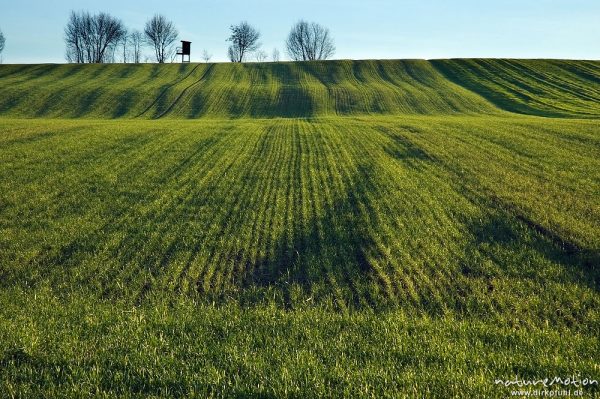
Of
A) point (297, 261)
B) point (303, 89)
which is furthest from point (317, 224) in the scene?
point (303, 89)

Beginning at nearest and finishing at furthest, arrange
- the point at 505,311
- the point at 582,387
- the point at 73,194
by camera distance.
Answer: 1. the point at 582,387
2. the point at 505,311
3. the point at 73,194

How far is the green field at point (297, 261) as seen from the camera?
661cm

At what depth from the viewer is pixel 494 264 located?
473 inches

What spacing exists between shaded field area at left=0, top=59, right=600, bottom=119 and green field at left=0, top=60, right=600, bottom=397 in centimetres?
2158

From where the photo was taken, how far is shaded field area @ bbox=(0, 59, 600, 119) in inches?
2093

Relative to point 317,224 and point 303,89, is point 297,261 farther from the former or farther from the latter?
point 303,89

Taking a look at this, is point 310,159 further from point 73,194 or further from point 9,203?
point 9,203

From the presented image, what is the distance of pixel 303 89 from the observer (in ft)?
210

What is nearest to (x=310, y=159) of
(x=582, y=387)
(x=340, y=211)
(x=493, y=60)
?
(x=340, y=211)

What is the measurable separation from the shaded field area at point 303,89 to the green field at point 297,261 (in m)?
21.6

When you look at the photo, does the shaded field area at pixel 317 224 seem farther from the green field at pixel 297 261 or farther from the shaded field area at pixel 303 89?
the shaded field area at pixel 303 89

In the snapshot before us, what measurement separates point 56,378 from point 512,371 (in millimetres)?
6388

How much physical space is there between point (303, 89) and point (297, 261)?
54394 millimetres

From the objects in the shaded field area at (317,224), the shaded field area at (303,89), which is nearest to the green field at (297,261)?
the shaded field area at (317,224)
